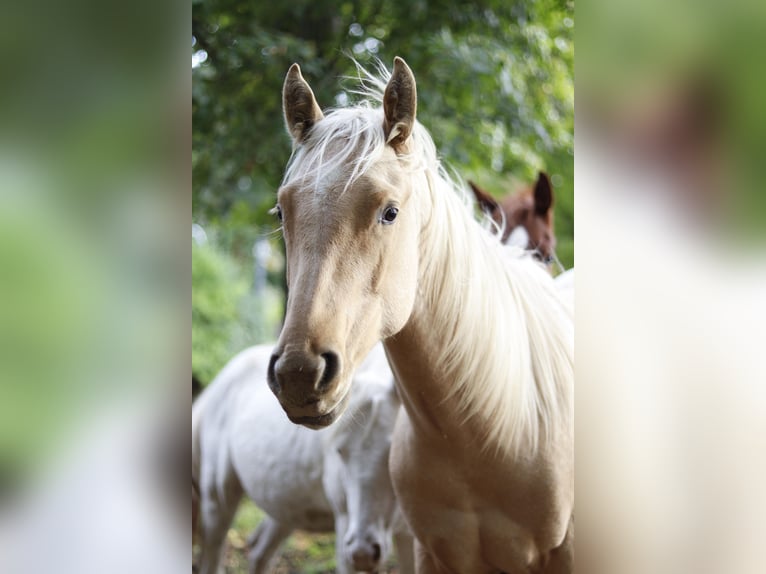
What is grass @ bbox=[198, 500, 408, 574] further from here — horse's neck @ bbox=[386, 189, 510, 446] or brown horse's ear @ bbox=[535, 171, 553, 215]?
horse's neck @ bbox=[386, 189, 510, 446]

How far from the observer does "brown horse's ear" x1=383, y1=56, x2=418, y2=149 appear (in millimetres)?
1295

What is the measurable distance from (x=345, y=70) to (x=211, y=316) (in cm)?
309

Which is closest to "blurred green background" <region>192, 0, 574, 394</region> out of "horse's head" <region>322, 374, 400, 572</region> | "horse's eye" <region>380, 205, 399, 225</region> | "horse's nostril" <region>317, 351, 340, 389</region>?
"horse's head" <region>322, 374, 400, 572</region>

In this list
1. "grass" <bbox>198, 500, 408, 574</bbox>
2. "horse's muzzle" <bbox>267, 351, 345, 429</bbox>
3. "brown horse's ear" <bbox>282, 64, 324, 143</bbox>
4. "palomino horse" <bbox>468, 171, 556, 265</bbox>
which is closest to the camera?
"horse's muzzle" <bbox>267, 351, 345, 429</bbox>

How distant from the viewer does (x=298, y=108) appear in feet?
4.62

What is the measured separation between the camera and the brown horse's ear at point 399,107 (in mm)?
1295

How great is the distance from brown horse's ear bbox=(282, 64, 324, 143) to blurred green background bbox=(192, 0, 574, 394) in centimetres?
133

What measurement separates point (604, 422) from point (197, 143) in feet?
10.2

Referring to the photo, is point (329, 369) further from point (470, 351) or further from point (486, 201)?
point (486, 201)

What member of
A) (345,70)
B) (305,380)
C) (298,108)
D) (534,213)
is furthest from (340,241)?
(345,70)

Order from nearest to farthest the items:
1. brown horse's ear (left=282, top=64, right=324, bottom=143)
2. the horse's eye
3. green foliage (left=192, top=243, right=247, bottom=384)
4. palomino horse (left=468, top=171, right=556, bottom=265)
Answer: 1. the horse's eye
2. brown horse's ear (left=282, top=64, right=324, bottom=143)
3. palomino horse (left=468, top=171, right=556, bottom=265)
4. green foliage (left=192, top=243, right=247, bottom=384)

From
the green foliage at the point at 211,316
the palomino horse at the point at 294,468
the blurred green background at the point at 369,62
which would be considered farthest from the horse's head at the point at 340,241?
the green foliage at the point at 211,316

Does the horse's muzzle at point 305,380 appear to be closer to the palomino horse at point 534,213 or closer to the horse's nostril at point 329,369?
the horse's nostril at point 329,369

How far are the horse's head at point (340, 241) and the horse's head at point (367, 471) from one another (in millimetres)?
842
